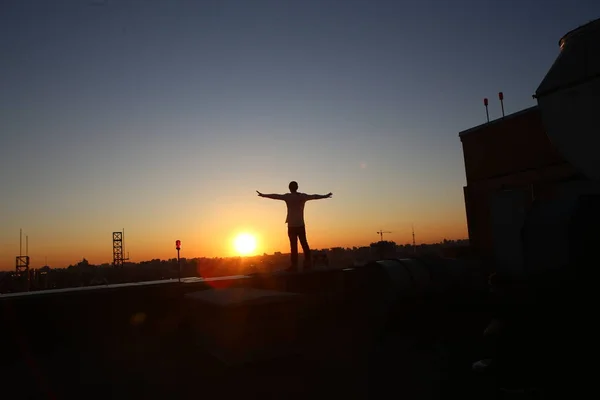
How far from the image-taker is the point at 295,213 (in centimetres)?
994

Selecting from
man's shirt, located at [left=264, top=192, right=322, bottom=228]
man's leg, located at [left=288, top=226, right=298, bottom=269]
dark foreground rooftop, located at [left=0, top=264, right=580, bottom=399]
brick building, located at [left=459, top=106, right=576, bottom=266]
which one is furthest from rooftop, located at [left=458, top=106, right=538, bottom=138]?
man's leg, located at [left=288, top=226, right=298, bottom=269]

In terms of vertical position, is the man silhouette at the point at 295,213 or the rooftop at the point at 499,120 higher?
the rooftop at the point at 499,120

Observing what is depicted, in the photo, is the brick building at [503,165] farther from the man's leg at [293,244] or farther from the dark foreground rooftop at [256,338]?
the man's leg at [293,244]

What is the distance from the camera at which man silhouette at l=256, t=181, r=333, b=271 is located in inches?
390

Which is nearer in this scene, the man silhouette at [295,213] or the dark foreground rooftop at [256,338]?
the dark foreground rooftop at [256,338]

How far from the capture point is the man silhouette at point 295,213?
991 cm

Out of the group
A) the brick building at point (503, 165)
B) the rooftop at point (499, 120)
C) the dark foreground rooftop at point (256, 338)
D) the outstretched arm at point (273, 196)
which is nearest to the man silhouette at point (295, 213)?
the outstretched arm at point (273, 196)

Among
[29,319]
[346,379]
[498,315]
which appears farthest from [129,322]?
[498,315]

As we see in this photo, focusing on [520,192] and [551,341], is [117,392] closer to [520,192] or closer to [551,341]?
[551,341]

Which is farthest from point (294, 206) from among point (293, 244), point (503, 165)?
point (503, 165)

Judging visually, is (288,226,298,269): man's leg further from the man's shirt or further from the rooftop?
the rooftop

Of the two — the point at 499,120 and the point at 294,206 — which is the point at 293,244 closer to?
the point at 294,206

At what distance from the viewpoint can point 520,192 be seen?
5051 mm

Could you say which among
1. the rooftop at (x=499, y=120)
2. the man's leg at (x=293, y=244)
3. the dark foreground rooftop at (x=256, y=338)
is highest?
the rooftop at (x=499, y=120)
